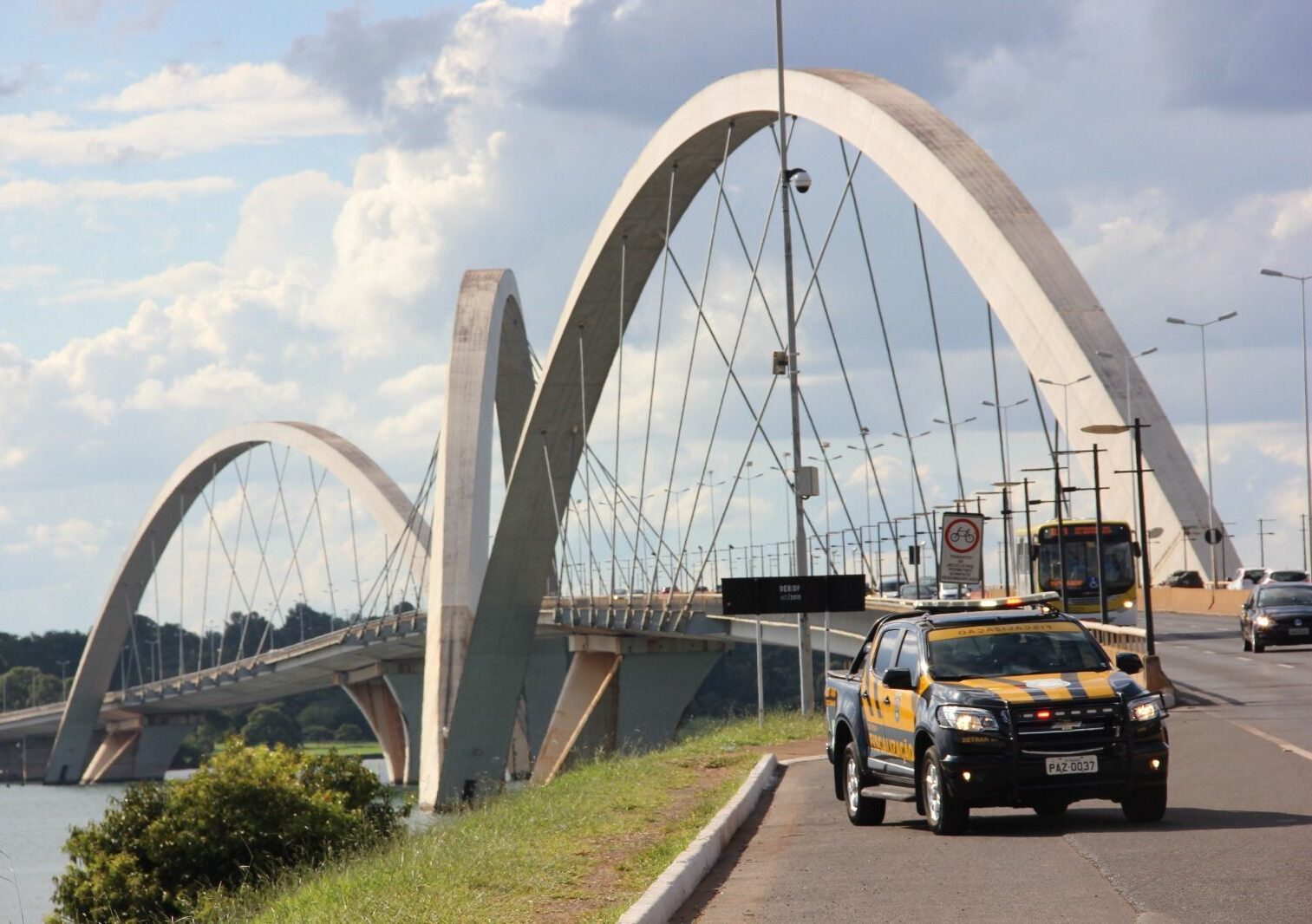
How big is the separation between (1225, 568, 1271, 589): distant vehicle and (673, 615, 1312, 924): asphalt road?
44499 mm

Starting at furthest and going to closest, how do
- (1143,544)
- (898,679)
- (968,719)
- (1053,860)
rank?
(1143,544) < (898,679) < (968,719) < (1053,860)

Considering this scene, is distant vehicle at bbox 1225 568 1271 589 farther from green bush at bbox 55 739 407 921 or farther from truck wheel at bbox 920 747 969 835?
truck wheel at bbox 920 747 969 835

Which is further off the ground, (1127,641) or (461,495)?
(461,495)

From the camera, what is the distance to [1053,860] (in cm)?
1194

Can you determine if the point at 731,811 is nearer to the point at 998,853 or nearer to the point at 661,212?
the point at 998,853

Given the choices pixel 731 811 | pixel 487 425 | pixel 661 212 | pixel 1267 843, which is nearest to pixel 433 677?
pixel 487 425

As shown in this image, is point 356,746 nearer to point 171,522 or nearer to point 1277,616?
point 171,522

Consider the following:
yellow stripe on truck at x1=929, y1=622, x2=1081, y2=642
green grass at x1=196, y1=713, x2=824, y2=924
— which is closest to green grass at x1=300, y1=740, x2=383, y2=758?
green grass at x1=196, y1=713, x2=824, y2=924

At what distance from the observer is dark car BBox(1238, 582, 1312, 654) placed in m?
40.8

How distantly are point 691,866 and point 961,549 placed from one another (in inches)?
723

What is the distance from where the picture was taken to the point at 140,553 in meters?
110

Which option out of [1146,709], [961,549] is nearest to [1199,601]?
[961,549]

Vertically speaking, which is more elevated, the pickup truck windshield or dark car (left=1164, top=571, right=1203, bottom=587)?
dark car (left=1164, top=571, right=1203, bottom=587)

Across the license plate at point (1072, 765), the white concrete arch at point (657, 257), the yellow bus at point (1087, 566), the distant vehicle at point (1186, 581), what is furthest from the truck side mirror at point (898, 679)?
the distant vehicle at point (1186, 581)
